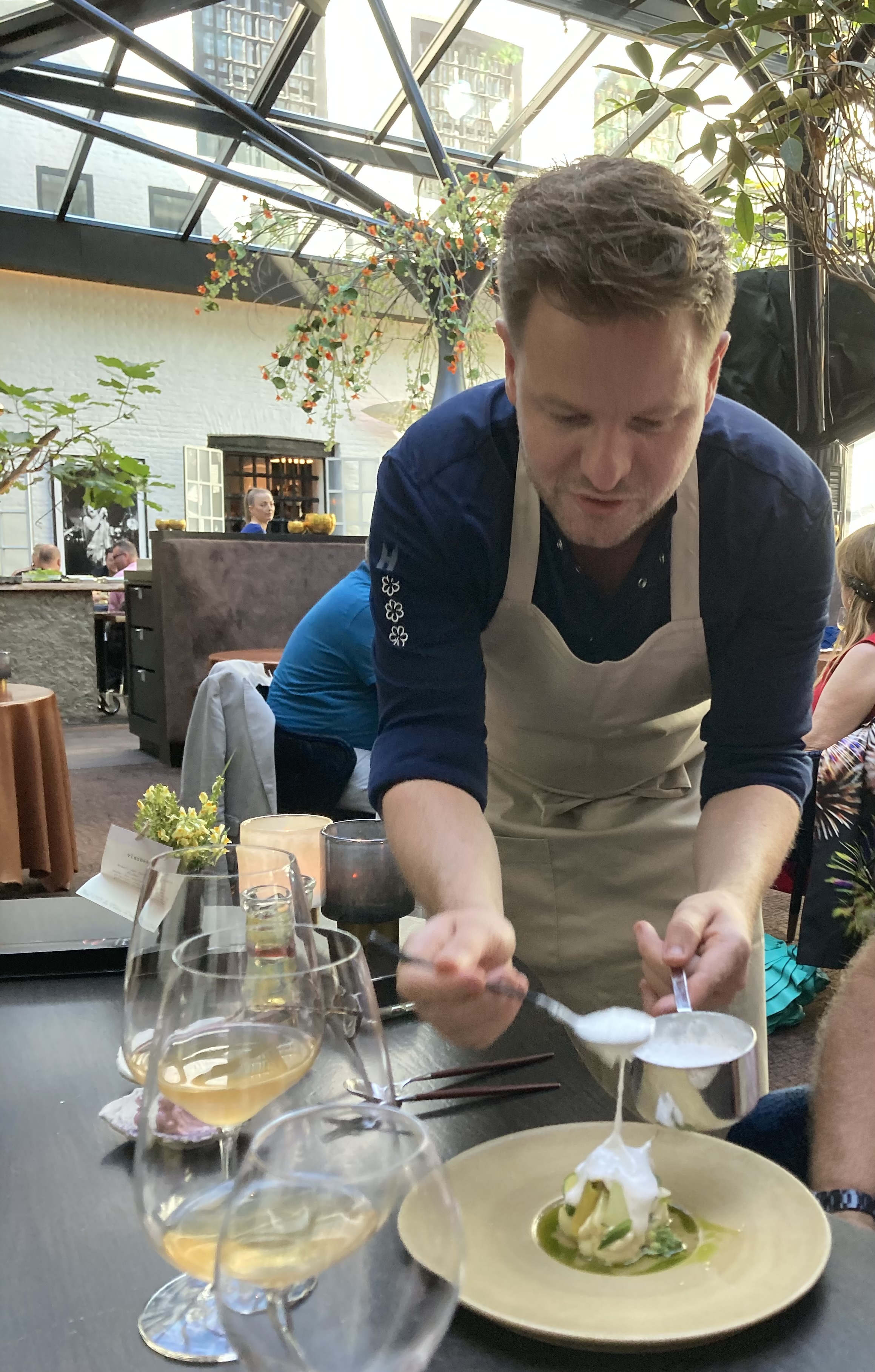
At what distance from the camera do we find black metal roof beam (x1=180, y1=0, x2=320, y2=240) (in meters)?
7.82

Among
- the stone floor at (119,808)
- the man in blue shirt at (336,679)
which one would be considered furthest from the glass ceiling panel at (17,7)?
the man in blue shirt at (336,679)

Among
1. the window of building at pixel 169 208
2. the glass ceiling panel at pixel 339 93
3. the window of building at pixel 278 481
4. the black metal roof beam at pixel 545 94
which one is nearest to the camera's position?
the glass ceiling panel at pixel 339 93

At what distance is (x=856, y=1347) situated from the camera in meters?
0.55

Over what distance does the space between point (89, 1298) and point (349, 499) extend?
38.1 ft

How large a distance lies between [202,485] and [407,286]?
7.60 metres

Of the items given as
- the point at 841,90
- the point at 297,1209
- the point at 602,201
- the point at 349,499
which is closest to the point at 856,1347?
the point at 297,1209

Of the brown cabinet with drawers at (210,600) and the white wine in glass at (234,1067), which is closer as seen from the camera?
the white wine in glass at (234,1067)

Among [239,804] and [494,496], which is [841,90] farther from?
[239,804]

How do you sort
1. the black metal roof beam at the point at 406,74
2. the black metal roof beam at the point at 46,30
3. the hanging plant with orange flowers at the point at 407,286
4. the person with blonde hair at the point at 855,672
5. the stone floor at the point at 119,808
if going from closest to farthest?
the stone floor at the point at 119,808 < the person with blonde hair at the point at 855,672 < the hanging plant with orange flowers at the point at 407,286 < the black metal roof beam at the point at 406,74 < the black metal roof beam at the point at 46,30

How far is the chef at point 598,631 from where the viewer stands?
0.95 m

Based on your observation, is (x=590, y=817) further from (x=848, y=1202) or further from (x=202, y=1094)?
(x=202, y=1094)

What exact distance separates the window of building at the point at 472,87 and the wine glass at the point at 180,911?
868cm

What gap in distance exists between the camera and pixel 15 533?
10.6m

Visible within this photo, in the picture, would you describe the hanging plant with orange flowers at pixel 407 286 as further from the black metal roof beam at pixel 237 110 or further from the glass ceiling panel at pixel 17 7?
the glass ceiling panel at pixel 17 7
